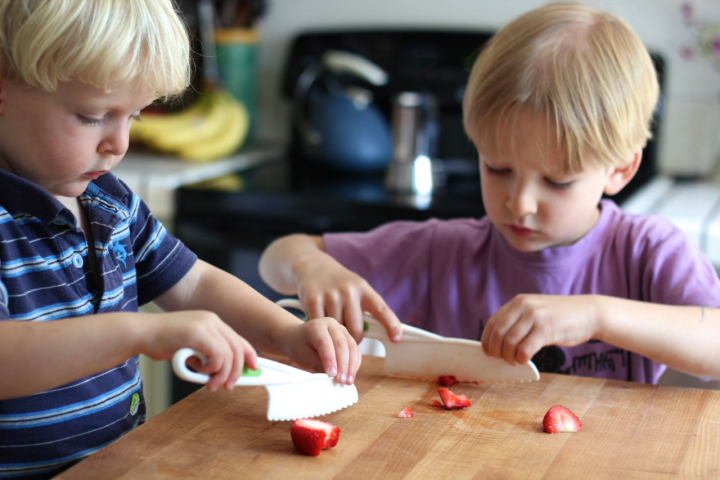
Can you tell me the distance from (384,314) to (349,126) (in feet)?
4.13

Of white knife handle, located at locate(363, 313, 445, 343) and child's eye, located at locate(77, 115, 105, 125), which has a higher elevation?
child's eye, located at locate(77, 115, 105, 125)

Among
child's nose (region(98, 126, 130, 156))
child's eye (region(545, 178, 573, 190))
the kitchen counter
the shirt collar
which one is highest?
child's nose (region(98, 126, 130, 156))

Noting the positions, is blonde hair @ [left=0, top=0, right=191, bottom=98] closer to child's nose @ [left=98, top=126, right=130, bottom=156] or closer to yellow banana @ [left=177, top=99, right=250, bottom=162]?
child's nose @ [left=98, top=126, right=130, bottom=156]

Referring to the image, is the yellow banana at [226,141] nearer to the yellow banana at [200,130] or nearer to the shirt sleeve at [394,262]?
the yellow banana at [200,130]

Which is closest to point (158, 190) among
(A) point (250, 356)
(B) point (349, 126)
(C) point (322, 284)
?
(B) point (349, 126)

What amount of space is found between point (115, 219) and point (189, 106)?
1.70 meters

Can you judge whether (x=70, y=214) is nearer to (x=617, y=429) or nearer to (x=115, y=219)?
(x=115, y=219)

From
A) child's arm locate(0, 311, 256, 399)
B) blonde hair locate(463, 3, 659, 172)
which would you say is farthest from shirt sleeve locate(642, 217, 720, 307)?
child's arm locate(0, 311, 256, 399)

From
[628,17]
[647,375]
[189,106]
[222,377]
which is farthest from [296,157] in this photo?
[222,377]

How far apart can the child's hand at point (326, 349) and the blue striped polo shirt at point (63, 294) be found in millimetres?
195

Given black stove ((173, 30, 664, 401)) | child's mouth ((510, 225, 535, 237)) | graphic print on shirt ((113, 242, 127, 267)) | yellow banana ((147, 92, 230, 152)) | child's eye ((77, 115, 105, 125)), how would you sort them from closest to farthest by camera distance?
child's eye ((77, 115, 105, 125)) → graphic print on shirt ((113, 242, 127, 267)) → child's mouth ((510, 225, 535, 237)) → black stove ((173, 30, 664, 401)) → yellow banana ((147, 92, 230, 152))

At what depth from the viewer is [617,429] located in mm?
883

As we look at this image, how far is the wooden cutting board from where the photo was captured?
772 mm

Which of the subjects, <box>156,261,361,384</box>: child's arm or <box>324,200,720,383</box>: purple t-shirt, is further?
<box>324,200,720,383</box>: purple t-shirt
